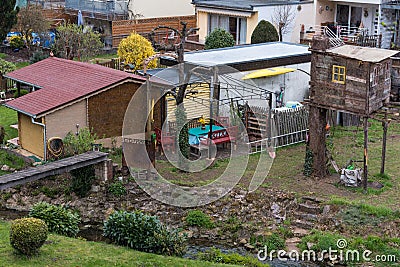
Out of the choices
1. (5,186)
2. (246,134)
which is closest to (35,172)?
(5,186)

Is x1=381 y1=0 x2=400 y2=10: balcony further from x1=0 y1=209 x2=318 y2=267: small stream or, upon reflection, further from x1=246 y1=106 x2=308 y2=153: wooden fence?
x1=0 y1=209 x2=318 y2=267: small stream

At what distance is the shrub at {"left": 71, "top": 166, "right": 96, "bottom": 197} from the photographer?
83.6 ft

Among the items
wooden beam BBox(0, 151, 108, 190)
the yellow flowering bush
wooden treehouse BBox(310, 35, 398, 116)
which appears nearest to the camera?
wooden beam BBox(0, 151, 108, 190)

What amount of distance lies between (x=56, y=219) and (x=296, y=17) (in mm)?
28800

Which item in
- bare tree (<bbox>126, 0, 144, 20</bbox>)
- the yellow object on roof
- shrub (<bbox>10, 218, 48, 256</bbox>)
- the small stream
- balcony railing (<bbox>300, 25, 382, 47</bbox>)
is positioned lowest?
the small stream

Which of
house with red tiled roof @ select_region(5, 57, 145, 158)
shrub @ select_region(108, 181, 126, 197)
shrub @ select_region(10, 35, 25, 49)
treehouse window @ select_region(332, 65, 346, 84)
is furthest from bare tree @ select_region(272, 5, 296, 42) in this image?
shrub @ select_region(108, 181, 126, 197)

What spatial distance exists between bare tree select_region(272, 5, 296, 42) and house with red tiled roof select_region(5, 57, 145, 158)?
1775 cm

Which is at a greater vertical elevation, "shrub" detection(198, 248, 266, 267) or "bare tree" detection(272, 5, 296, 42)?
"bare tree" detection(272, 5, 296, 42)

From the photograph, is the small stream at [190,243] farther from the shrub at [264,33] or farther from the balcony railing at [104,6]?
the balcony railing at [104,6]

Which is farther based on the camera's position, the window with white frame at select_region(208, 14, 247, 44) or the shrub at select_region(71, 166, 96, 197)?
the window with white frame at select_region(208, 14, 247, 44)

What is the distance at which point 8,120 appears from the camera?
33125 mm

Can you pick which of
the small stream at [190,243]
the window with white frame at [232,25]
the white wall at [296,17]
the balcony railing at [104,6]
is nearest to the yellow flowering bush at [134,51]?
the window with white frame at [232,25]

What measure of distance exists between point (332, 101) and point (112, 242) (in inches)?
385

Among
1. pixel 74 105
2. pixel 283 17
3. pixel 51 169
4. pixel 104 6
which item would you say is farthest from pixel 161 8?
pixel 51 169
